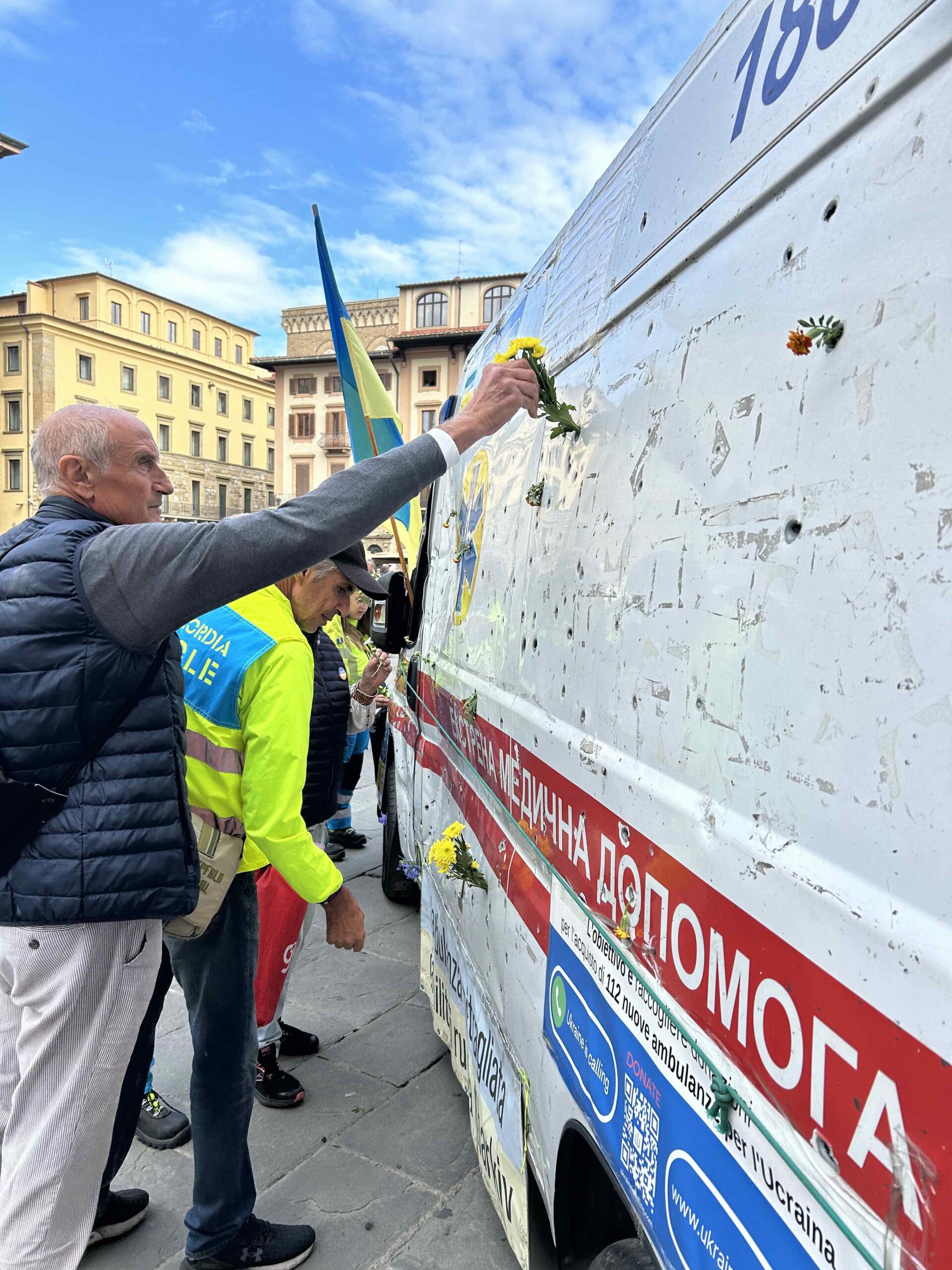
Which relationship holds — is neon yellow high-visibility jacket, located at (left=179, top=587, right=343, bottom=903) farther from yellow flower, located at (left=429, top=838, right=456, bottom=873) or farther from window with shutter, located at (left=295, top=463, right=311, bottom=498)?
window with shutter, located at (left=295, top=463, right=311, bottom=498)

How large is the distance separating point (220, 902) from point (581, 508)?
51.4 inches

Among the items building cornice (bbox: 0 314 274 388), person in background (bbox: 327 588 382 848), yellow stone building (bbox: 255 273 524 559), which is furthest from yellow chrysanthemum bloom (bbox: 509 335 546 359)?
building cornice (bbox: 0 314 274 388)

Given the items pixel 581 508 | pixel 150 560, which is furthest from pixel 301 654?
pixel 581 508

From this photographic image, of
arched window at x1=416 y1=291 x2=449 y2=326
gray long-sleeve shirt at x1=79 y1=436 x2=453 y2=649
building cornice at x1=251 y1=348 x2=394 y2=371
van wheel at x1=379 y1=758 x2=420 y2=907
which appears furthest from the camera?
building cornice at x1=251 y1=348 x2=394 y2=371

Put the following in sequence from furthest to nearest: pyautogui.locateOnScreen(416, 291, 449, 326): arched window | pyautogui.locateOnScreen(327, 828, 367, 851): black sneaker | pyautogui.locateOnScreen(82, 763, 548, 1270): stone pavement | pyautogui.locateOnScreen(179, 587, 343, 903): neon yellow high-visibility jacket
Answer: pyautogui.locateOnScreen(416, 291, 449, 326): arched window
pyautogui.locateOnScreen(327, 828, 367, 851): black sneaker
pyautogui.locateOnScreen(82, 763, 548, 1270): stone pavement
pyautogui.locateOnScreen(179, 587, 343, 903): neon yellow high-visibility jacket

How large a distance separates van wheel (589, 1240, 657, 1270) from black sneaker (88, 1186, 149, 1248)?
156 centimetres

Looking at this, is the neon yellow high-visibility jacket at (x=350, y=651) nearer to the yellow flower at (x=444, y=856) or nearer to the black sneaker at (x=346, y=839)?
the black sneaker at (x=346, y=839)

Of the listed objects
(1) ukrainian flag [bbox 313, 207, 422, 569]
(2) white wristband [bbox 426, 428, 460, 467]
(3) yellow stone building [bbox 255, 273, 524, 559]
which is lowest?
(2) white wristband [bbox 426, 428, 460, 467]

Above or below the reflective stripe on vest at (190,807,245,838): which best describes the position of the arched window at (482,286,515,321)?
above

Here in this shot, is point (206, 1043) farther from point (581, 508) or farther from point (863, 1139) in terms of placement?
point (863, 1139)

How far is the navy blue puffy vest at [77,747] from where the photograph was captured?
1631 millimetres

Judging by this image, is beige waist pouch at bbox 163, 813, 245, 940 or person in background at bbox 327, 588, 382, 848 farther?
person in background at bbox 327, 588, 382, 848

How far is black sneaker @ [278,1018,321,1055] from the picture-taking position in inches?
133

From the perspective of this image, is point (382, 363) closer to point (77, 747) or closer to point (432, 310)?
point (432, 310)
